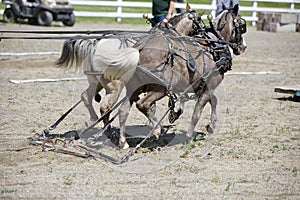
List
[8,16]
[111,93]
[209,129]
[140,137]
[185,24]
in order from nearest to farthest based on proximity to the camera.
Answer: [111,93]
[140,137]
[185,24]
[209,129]
[8,16]

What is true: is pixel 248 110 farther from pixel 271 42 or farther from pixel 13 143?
pixel 271 42

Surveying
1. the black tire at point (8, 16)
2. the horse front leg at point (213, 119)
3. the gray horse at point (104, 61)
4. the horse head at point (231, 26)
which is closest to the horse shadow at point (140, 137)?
the horse front leg at point (213, 119)

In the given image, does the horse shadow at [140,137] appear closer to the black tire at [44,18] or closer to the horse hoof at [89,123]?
the horse hoof at [89,123]

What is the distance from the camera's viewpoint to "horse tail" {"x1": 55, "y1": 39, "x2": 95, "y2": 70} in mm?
7125

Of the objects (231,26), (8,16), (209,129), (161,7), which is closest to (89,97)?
(209,129)

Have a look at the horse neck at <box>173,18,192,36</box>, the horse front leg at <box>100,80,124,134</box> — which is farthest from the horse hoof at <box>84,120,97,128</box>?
the horse neck at <box>173,18,192,36</box>

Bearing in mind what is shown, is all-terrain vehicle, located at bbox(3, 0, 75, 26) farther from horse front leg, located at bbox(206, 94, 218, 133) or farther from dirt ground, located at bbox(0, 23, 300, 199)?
horse front leg, located at bbox(206, 94, 218, 133)

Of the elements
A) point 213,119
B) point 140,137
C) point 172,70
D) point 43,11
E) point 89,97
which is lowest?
point 140,137

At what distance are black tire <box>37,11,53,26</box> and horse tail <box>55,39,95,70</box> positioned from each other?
15.3 m

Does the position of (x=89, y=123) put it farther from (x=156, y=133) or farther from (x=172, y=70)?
(x=172, y=70)

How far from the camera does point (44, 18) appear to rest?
22359 mm

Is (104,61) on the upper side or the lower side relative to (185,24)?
lower

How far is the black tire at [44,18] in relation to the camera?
22.2m

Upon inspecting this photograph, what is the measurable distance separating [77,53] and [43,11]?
15800 millimetres
